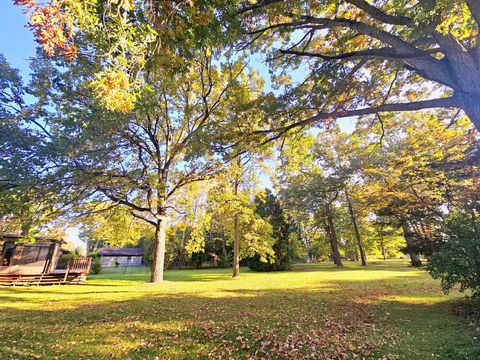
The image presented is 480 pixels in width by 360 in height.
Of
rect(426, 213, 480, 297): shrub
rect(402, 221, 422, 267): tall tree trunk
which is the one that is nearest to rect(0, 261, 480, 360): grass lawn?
rect(426, 213, 480, 297): shrub

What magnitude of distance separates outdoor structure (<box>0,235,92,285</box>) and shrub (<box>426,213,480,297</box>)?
18660mm

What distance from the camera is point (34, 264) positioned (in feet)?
55.8

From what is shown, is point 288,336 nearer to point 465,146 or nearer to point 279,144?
point 279,144

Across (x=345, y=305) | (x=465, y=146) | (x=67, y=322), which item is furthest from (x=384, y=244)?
(x=67, y=322)

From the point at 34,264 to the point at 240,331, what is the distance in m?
18.8

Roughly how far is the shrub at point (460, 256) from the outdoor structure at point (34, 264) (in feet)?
61.2

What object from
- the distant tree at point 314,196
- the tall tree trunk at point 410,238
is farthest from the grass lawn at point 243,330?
the distant tree at point 314,196

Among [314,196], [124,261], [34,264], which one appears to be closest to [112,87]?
[34,264]

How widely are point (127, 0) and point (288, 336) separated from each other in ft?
18.9

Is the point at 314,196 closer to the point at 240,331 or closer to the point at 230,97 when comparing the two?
the point at 230,97

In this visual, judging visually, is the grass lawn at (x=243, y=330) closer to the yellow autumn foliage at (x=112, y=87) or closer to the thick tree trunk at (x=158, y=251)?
the yellow autumn foliage at (x=112, y=87)

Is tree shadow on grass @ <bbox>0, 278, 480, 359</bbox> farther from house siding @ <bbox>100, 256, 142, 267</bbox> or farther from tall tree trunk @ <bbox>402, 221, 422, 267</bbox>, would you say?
house siding @ <bbox>100, 256, 142, 267</bbox>

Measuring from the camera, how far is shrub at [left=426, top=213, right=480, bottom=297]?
→ 224 inches

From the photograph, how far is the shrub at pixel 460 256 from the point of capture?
5.69 m
